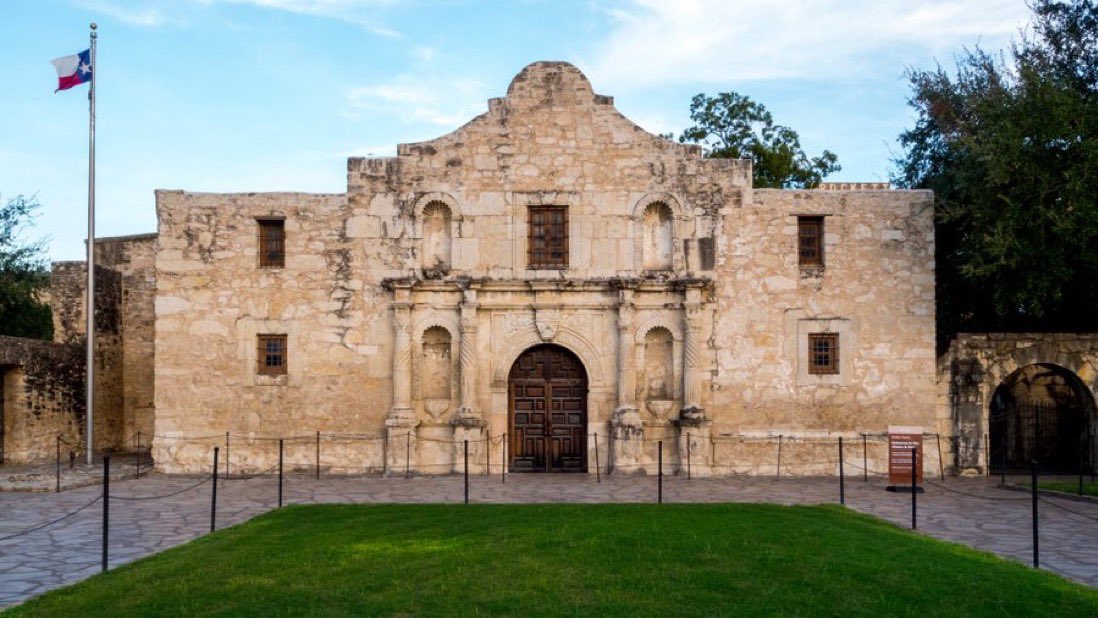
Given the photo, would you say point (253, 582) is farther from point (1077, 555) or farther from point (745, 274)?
point (745, 274)

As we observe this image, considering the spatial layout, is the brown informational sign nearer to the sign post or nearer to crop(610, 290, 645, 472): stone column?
the sign post

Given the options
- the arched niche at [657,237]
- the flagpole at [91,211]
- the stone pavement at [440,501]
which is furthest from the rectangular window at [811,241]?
the flagpole at [91,211]

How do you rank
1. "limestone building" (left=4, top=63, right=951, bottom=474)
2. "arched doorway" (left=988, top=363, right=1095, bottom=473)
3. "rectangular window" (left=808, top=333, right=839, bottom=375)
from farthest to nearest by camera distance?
"arched doorway" (left=988, top=363, right=1095, bottom=473) < "rectangular window" (left=808, top=333, right=839, bottom=375) < "limestone building" (left=4, top=63, right=951, bottom=474)

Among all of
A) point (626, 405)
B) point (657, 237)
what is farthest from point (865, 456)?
point (657, 237)

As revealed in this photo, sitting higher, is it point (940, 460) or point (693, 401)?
point (693, 401)

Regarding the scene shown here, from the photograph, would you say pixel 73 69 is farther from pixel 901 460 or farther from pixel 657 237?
pixel 901 460

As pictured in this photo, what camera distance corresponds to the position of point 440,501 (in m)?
16.5

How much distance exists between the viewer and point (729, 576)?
9500mm

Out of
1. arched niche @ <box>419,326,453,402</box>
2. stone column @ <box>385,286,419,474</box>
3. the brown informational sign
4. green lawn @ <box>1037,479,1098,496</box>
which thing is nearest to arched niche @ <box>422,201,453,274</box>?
stone column @ <box>385,286,419,474</box>

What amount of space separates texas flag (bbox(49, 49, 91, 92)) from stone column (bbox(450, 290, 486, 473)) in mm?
9831

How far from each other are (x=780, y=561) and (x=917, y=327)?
12.5m

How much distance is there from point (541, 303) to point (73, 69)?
37.8 ft

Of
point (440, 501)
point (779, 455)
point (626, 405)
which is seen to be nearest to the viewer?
point (440, 501)

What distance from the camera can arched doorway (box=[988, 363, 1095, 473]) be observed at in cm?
2384
